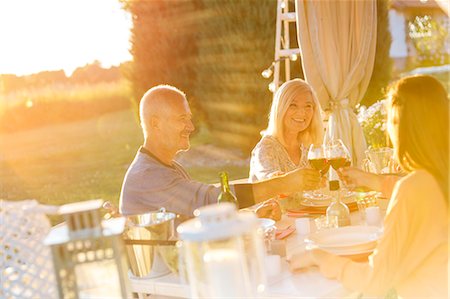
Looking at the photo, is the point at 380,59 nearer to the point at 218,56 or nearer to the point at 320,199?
the point at 218,56

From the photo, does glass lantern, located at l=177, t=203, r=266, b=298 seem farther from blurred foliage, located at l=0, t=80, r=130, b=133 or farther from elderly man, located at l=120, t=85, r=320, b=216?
blurred foliage, located at l=0, t=80, r=130, b=133

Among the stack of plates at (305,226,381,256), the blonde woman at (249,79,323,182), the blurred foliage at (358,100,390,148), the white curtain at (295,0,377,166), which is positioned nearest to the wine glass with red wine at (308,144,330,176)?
the stack of plates at (305,226,381,256)

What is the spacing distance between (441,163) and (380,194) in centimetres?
113

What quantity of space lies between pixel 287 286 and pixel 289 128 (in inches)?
84.1

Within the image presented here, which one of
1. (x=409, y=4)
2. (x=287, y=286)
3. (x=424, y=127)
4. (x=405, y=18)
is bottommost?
(x=287, y=286)

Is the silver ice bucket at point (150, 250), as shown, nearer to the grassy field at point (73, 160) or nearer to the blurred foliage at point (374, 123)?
the blurred foliage at point (374, 123)

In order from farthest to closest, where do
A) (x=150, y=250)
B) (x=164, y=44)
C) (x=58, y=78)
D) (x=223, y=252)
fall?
(x=58, y=78), (x=164, y=44), (x=150, y=250), (x=223, y=252)

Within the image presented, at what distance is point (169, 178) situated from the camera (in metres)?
2.97

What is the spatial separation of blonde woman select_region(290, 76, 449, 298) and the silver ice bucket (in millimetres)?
427

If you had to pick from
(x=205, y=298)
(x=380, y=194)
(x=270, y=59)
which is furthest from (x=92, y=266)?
(x=270, y=59)

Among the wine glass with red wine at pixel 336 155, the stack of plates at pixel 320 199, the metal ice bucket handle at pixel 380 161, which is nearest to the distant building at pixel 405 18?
the metal ice bucket handle at pixel 380 161

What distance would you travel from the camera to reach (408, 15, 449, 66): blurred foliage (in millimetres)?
14041

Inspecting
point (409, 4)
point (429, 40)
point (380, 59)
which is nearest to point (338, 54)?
point (380, 59)

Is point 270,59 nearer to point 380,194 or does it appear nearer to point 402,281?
point 380,194
